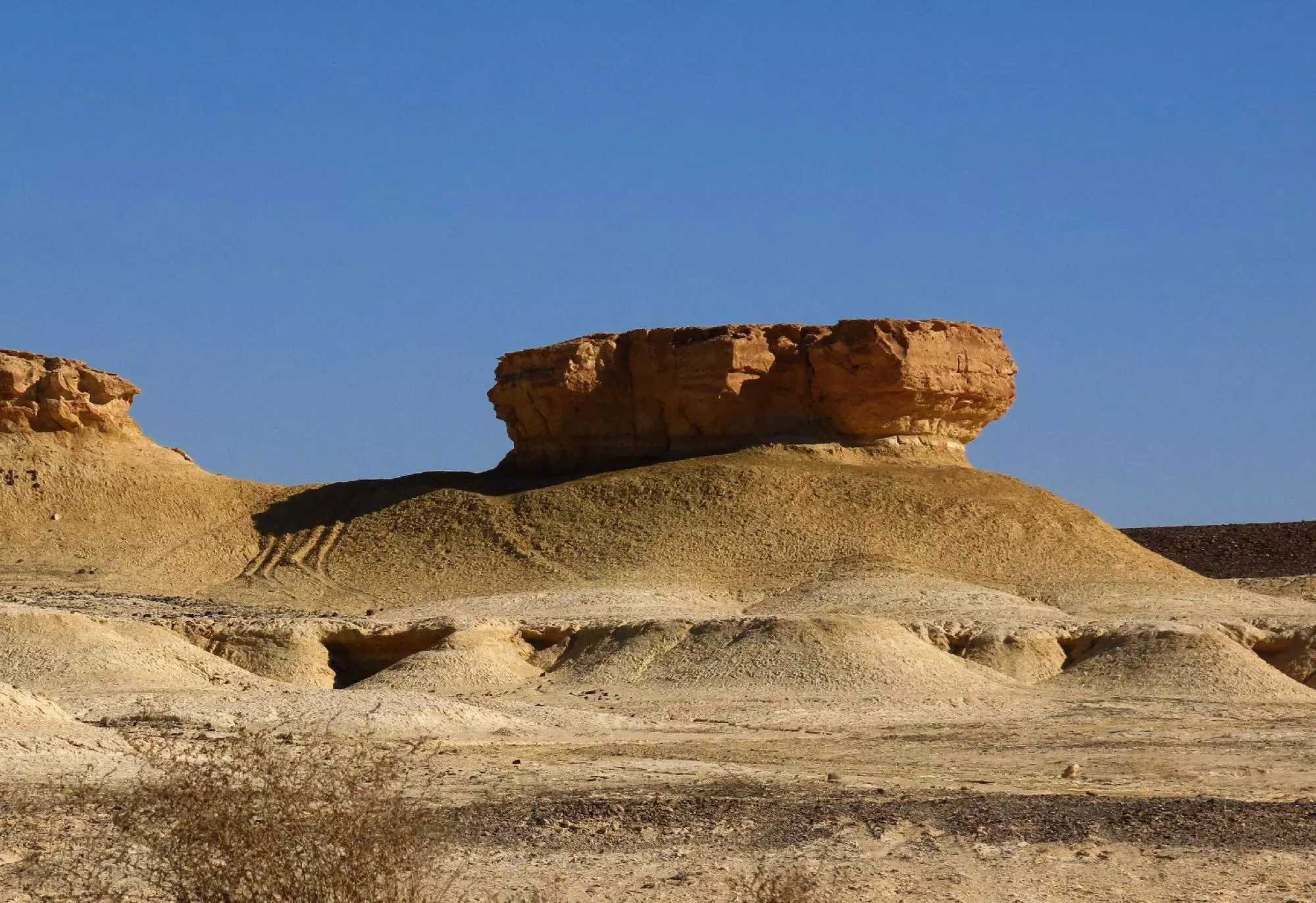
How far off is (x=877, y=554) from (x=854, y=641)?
9.87m

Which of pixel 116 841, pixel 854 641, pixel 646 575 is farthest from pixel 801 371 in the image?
pixel 116 841

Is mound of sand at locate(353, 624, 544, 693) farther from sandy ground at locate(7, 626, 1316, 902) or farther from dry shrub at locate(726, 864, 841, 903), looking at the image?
dry shrub at locate(726, 864, 841, 903)

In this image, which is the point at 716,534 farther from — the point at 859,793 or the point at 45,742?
the point at 45,742

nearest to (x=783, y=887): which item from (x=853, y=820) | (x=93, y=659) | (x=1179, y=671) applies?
(x=853, y=820)

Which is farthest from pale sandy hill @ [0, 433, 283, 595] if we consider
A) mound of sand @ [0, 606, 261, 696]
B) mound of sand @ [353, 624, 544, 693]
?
mound of sand @ [0, 606, 261, 696]

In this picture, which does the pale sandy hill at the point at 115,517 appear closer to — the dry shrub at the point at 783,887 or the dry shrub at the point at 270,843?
the dry shrub at the point at 783,887

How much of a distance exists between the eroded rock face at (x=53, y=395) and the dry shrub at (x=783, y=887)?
1362 inches

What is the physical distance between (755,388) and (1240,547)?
110ft

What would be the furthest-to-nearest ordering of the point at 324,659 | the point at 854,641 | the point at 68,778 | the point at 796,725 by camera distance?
1. the point at 324,659
2. the point at 854,641
3. the point at 796,725
4. the point at 68,778

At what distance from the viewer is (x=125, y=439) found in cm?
4491

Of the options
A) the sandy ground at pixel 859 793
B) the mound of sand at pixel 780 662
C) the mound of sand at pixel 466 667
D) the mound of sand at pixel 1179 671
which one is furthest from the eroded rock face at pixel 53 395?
the mound of sand at pixel 1179 671

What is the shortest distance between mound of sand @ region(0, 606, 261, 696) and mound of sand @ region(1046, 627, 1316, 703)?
12.8m

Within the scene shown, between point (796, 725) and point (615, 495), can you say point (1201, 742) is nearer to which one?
point (796, 725)

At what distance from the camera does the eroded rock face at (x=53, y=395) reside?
43375 mm
